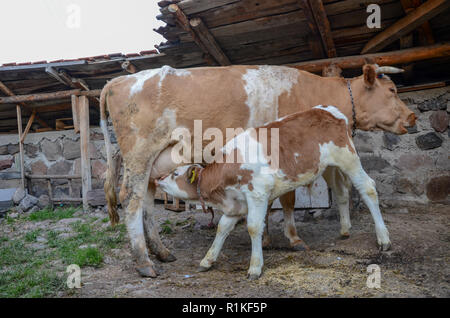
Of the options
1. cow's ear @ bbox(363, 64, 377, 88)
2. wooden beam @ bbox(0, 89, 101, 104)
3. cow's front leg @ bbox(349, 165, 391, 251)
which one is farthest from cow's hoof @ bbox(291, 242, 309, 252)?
wooden beam @ bbox(0, 89, 101, 104)

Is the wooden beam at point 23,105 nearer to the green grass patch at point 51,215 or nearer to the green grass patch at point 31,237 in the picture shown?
the green grass patch at point 51,215

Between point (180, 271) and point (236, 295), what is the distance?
993 mm

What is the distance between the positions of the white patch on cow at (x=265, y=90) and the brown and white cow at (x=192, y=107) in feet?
0.04

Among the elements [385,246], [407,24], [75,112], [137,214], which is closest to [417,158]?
[407,24]

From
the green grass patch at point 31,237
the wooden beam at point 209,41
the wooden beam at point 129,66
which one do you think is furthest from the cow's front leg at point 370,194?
the green grass patch at point 31,237

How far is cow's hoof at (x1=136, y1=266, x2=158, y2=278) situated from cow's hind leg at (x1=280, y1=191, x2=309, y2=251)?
1.69 meters

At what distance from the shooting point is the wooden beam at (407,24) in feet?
15.1

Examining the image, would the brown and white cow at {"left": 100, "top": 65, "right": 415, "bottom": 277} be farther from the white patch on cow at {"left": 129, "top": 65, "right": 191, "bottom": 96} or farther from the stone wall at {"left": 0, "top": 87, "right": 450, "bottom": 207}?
the stone wall at {"left": 0, "top": 87, "right": 450, "bottom": 207}

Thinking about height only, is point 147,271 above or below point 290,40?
below

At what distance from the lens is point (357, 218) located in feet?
18.3

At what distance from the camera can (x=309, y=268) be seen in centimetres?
362

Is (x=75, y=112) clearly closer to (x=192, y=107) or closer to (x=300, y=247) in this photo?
(x=192, y=107)

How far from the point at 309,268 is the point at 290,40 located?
12.4 ft
